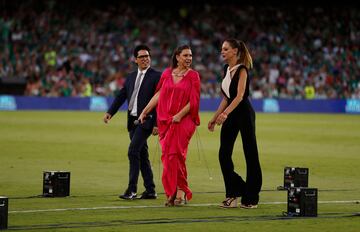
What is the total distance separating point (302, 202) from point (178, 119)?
2.20m

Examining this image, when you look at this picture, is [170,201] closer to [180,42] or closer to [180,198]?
[180,198]

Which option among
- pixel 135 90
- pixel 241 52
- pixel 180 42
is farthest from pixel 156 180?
pixel 180 42

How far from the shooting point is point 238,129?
12.6 m

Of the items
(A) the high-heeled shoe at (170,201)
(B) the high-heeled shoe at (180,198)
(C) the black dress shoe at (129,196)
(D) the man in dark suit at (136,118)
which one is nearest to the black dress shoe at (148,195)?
(D) the man in dark suit at (136,118)

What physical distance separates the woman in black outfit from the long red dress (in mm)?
386

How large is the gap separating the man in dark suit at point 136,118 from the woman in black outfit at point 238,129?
1.39m

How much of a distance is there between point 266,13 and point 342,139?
3315 cm

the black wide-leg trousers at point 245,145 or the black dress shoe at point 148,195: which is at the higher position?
the black wide-leg trousers at point 245,145

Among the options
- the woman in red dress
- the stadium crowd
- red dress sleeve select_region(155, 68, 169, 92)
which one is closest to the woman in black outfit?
the woman in red dress

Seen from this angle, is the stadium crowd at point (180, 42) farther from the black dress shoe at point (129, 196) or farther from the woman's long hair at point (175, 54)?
the woman's long hair at point (175, 54)

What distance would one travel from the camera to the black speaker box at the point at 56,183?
13.5 metres

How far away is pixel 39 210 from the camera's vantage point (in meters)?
12.0

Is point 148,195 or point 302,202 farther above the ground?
point 302,202

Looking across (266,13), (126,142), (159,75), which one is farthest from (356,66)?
(159,75)
